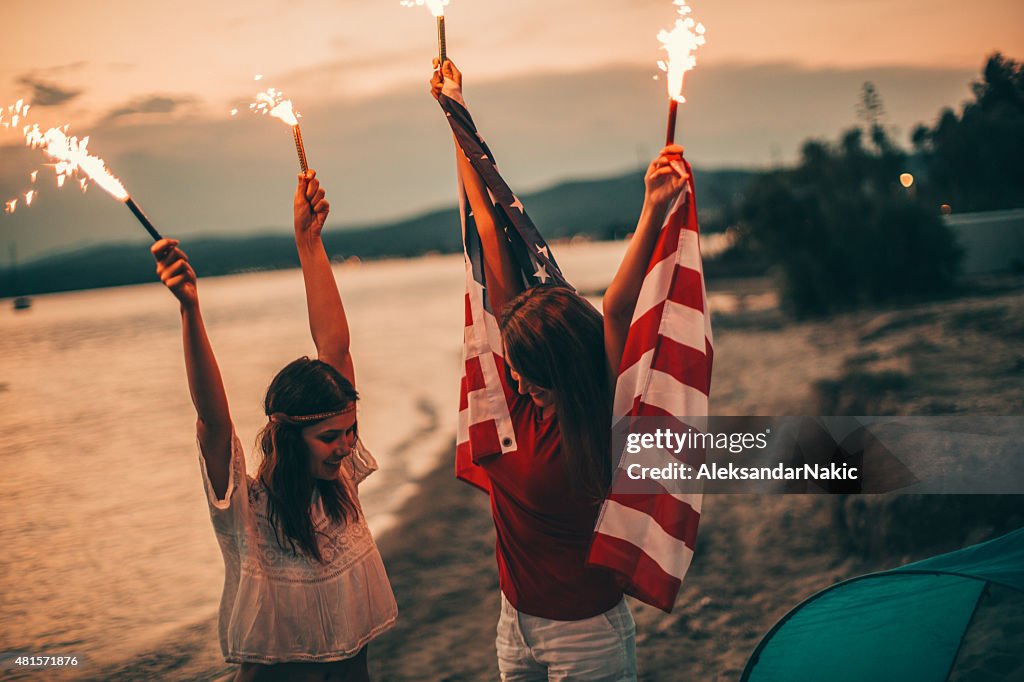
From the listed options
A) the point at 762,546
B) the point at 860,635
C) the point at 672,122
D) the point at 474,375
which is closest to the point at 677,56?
the point at 672,122

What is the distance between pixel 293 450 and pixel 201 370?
375mm

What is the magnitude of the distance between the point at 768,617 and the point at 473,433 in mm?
3712

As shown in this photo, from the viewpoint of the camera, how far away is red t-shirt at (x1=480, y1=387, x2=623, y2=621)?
225 centimetres

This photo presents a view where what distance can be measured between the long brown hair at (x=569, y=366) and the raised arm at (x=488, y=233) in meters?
0.45

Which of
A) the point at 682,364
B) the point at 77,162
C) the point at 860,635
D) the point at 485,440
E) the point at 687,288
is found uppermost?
the point at 77,162

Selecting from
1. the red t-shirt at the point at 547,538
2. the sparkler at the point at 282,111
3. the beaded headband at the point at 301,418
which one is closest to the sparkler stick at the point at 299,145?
the sparkler at the point at 282,111

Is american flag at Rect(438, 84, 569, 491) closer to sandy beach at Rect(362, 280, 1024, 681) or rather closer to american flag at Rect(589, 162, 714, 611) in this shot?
american flag at Rect(589, 162, 714, 611)

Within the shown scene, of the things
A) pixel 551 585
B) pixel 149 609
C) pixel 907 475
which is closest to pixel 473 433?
pixel 551 585

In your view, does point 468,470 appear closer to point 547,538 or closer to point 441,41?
point 547,538

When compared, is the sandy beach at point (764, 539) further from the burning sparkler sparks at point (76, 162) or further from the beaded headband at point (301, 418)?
the burning sparkler sparks at point (76, 162)

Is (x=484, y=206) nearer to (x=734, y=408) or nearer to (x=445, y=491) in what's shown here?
(x=445, y=491)

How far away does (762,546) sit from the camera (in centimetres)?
634

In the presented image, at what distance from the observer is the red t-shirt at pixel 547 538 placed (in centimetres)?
225

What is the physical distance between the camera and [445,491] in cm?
1010
